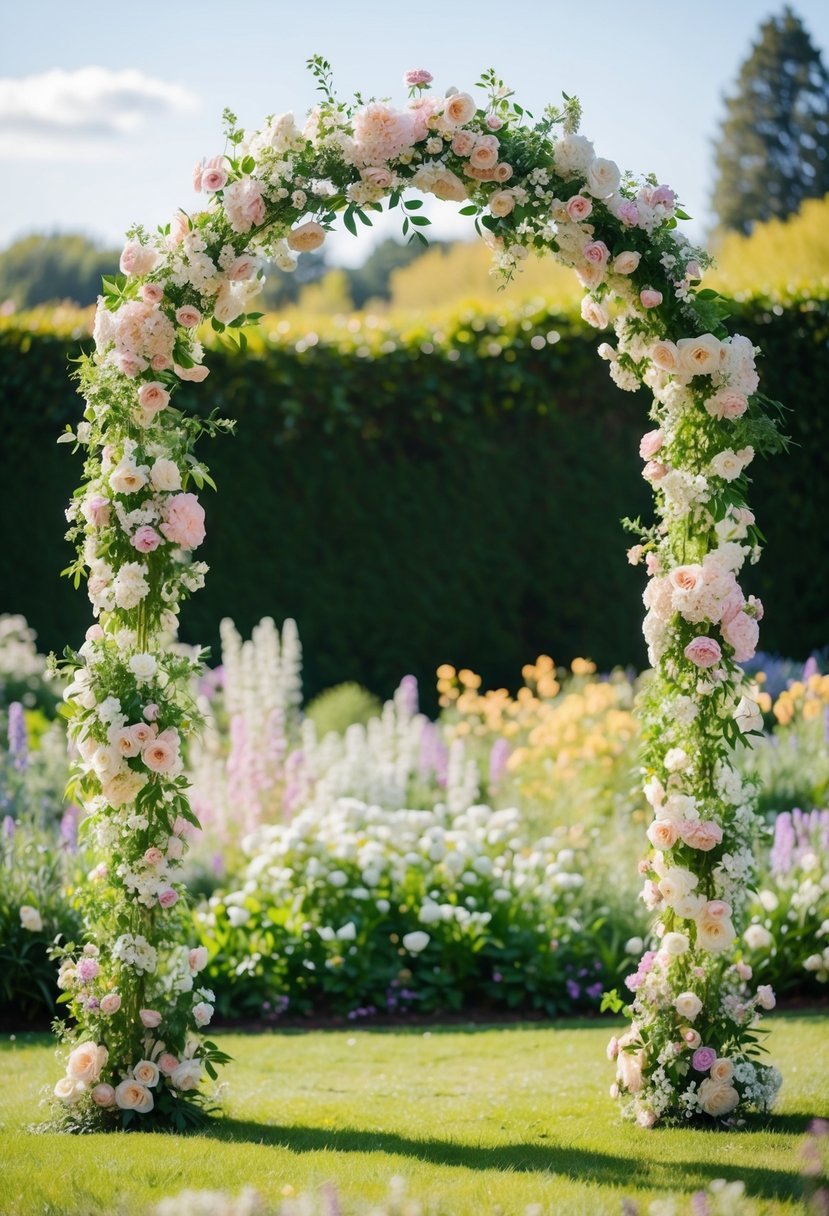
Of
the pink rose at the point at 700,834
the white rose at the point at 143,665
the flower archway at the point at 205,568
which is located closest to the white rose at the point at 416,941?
the flower archway at the point at 205,568

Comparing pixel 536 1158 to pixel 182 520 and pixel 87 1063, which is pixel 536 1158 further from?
pixel 182 520

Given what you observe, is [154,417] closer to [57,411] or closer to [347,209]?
[347,209]

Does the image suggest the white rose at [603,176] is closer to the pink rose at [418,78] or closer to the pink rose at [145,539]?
the pink rose at [418,78]

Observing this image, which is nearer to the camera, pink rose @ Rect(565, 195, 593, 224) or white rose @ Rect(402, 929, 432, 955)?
pink rose @ Rect(565, 195, 593, 224)

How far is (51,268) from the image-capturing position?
144 feet

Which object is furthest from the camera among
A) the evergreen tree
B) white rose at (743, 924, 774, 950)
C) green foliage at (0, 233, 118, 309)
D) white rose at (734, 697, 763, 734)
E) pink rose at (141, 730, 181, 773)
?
green foliage at (0, 233, 118, 309)

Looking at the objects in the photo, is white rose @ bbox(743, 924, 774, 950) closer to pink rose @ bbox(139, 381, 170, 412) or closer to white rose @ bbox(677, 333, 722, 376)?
white rose @ bbox(677, 333, 722, 376)

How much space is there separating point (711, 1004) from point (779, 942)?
1.60 metres

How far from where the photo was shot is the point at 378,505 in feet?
29.6

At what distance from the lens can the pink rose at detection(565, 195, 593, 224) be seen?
3.81 metres

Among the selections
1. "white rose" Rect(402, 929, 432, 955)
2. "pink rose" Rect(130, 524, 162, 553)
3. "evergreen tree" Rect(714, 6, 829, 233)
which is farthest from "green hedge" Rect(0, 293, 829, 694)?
"evergreen tree" Rect(714, 6, 829, 233)

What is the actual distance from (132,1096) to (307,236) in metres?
2.58

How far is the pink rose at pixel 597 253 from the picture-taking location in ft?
12.7

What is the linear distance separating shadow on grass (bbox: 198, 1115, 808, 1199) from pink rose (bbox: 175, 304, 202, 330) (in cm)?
236
